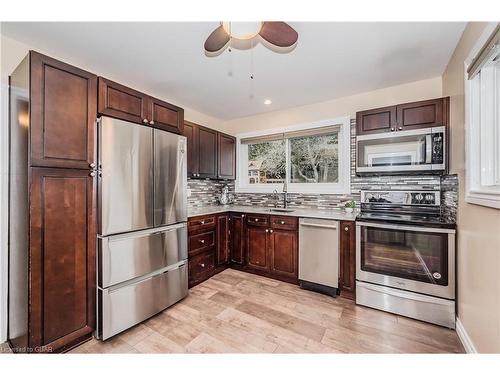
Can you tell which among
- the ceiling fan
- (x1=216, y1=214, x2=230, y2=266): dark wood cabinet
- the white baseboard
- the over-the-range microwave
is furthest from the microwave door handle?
(x1=216, y1=214, x2=230, y2=266): dark wood cabinet

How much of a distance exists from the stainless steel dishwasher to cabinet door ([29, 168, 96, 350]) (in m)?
2.13

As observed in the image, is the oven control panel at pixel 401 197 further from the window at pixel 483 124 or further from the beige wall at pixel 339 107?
the beige wall at pixel 339 107

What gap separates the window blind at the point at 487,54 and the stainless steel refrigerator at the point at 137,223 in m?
2.45

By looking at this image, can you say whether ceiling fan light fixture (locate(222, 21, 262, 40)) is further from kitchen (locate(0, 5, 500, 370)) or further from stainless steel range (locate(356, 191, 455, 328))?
stainless steel range (locate(356, 191, 455, 328))

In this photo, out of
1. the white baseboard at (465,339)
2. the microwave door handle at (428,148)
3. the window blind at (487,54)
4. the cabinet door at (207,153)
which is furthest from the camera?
the cabinet door at (207,153)

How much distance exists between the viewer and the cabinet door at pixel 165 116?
214cm

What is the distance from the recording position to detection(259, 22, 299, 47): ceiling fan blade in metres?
1.35

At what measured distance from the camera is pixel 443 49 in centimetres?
198

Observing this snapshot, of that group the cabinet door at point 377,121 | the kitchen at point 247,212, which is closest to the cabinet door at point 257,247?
the kitchen at point 247,212

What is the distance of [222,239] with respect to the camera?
319cm

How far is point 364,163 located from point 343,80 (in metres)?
1.01

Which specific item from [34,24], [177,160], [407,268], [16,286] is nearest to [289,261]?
[407,268]

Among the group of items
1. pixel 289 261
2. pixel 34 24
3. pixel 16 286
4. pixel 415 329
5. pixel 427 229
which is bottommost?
pixel 415 329
